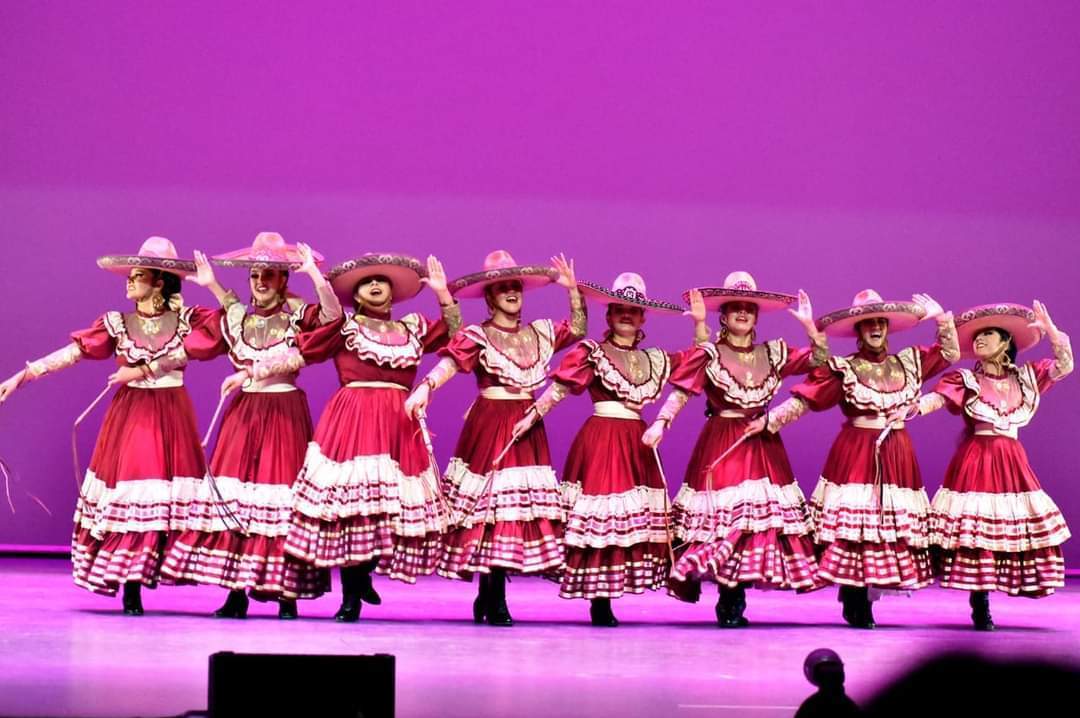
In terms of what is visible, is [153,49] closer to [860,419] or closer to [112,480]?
[112,480]

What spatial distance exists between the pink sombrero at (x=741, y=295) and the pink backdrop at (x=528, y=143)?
1.59m

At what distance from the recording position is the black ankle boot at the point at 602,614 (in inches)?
238

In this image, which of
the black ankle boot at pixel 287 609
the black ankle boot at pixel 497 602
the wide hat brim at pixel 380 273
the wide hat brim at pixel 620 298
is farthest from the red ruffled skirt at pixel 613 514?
the black ankle boot at pixel 287 609

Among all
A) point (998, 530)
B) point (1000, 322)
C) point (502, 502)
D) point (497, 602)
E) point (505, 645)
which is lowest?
point (505, 645)

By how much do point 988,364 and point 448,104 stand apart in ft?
10.0

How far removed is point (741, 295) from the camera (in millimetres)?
6262

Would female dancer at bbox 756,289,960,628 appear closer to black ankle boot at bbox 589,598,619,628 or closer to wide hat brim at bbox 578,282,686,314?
wide hat brim at bbox 578,282,686,314

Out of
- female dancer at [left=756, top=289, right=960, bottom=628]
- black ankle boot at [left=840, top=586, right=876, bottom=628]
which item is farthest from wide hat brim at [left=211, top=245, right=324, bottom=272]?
black ankle boot at [left=840, top=586, right=876, bottom=628]

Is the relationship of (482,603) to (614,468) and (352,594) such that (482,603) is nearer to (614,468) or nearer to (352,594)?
(352,594)

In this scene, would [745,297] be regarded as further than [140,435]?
Yes

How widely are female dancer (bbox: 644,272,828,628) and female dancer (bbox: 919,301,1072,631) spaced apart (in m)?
0.62

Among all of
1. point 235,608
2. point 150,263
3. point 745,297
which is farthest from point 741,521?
point 150,263

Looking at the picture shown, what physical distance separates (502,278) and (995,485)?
2.17m

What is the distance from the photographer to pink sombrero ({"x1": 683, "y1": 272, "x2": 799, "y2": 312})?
20.5 ft
